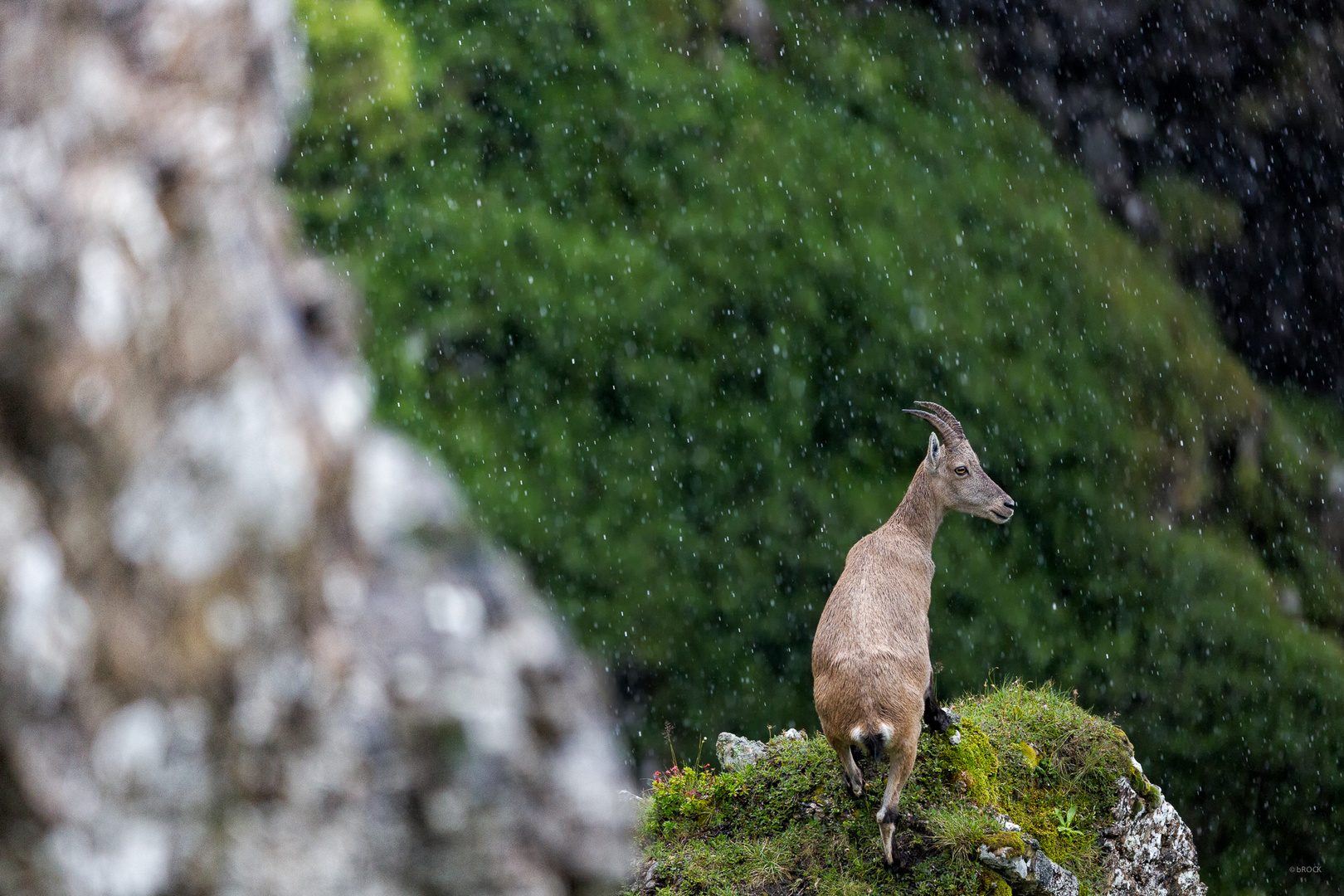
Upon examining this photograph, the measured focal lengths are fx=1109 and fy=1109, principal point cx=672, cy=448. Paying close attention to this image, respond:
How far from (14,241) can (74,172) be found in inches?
6.0

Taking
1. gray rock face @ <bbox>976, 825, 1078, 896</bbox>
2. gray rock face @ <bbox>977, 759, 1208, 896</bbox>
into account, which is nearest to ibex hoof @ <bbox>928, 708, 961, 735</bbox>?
gray rock face @ <bbox>977, 759, 1208, 896</bbox>

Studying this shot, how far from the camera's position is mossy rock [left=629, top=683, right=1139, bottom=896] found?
19.1ft

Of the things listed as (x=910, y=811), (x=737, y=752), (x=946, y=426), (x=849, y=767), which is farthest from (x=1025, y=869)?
(x=946, y=426)

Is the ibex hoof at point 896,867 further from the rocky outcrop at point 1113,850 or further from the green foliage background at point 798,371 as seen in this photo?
the green foliage background at point 798,371

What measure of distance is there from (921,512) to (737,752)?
197 cm

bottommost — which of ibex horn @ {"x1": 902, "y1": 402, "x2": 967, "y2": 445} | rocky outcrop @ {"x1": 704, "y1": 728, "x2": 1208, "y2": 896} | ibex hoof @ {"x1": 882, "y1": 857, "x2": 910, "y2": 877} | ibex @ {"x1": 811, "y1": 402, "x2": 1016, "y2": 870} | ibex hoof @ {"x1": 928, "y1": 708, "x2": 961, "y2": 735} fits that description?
ibex hoof @ {"x1": 882, "y1": 857, "x2": 910, "y2": 877}

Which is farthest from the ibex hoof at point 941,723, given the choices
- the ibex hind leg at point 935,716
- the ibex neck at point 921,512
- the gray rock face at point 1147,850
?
the gray rock face at point 1147,850

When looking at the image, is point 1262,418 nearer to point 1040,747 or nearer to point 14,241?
point 1040,747

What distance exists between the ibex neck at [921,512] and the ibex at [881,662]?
0.22ft

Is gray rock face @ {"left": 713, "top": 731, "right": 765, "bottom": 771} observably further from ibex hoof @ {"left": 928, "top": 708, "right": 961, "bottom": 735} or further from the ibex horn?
the ibex horn

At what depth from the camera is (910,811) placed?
611 centimetres

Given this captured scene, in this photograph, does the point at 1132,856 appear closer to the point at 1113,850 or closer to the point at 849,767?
the point at 1113,850

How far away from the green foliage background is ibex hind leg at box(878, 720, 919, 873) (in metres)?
7.08

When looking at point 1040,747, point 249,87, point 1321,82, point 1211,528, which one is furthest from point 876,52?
point 249,87
